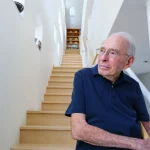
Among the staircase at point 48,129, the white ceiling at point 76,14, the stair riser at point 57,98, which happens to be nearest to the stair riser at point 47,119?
the staircase at point 48,129

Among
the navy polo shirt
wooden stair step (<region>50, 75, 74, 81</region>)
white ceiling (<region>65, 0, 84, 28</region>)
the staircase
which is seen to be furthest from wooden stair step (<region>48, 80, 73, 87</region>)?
white ceiling (<region>65, 0, 84, 28</region>)

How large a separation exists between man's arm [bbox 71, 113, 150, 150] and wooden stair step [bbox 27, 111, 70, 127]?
182cm

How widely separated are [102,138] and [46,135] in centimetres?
156

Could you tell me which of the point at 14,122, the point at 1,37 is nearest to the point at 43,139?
the point at 14,122

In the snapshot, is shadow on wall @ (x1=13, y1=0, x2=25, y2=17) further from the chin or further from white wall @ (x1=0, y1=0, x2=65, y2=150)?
the chin

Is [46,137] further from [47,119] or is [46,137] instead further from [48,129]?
[47,119]

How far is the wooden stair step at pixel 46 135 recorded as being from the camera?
88.6 inches

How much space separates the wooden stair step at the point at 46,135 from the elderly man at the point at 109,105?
1.34m

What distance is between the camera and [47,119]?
271cm

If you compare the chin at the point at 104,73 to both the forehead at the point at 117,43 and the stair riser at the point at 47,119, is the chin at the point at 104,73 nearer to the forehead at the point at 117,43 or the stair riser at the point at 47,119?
the forehead at the point at 117,43

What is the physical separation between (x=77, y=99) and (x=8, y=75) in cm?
117

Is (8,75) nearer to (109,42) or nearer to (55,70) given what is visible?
(109,42)

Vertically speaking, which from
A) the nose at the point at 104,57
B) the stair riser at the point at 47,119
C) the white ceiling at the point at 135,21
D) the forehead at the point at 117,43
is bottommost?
the stair riser at the point at 47,119

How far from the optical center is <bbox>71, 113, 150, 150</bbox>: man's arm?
0.85m
